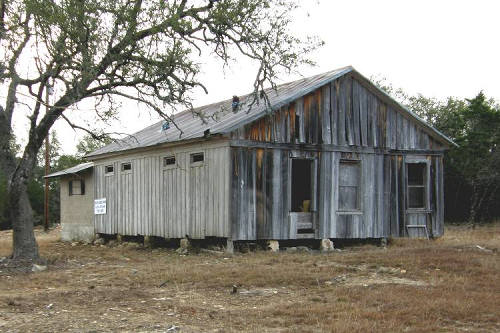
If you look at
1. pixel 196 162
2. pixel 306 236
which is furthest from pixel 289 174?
pixel 196 162

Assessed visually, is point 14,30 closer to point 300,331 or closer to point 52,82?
point 52,82

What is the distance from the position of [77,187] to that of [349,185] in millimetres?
12348

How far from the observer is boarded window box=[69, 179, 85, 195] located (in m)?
25.6

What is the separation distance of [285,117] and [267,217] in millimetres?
2954

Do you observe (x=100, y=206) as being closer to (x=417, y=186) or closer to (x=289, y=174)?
(x=289, y=174)

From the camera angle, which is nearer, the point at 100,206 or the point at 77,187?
the point at 100,206

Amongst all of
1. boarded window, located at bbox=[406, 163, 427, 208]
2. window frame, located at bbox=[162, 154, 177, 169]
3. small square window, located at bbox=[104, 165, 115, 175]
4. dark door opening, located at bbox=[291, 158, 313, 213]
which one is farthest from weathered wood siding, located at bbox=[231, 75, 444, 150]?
small square window, located at bbox=[104, 165, 115, 175]

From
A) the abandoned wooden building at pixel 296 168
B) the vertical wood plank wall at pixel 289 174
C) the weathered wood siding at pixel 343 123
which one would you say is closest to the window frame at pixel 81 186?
the abandoned wooden building at pixel 296 168

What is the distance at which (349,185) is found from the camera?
62.8ft

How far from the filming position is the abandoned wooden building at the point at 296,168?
17203mm

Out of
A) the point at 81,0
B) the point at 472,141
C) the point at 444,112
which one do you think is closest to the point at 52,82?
the point at 81,0

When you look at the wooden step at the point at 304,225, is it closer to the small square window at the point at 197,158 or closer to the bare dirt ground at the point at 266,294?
the bare dirt ground at the point at 266,294

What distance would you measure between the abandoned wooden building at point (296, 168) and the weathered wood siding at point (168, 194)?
36 millimetres

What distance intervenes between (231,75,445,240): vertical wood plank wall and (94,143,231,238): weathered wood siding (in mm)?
702
